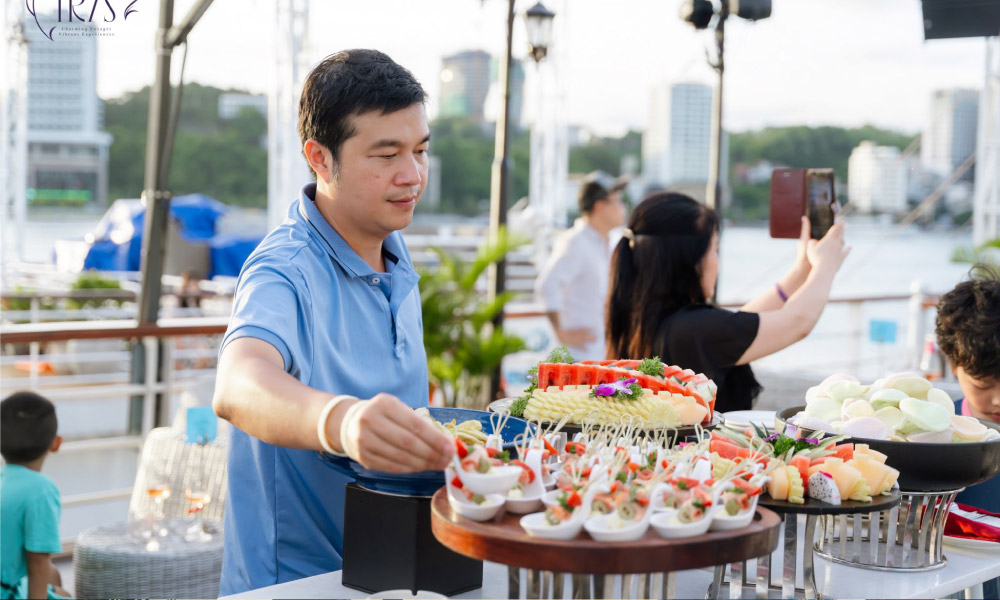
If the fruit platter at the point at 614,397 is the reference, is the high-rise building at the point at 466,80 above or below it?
above

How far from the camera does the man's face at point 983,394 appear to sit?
2316mm

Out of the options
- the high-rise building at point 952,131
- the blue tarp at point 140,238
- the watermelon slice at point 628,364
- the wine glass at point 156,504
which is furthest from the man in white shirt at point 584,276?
the blue tarp at point 140,238

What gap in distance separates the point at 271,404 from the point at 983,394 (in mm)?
1819

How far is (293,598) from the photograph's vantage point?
1.44m

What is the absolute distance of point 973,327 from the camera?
2326 mm

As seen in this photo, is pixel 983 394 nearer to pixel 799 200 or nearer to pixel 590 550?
pixel 799 200

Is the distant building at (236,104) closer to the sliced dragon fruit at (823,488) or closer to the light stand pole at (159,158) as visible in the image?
the light stand pole at (159,158)

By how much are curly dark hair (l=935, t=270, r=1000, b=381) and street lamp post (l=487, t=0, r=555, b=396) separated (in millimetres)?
4148

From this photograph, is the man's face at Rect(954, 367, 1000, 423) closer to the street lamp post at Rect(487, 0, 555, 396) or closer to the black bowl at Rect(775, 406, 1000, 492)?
the black bowl at Rect(775, 406, 1000, 492)

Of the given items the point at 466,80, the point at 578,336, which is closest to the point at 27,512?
the point at 578,336

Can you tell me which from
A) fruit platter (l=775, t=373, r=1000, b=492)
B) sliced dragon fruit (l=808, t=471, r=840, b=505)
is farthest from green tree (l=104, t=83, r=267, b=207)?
sliced dragon fruit (l=808, t=471, r=840, b=505)

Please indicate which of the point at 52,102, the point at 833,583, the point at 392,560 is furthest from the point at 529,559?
the point at 52,102

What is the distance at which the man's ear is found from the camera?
1.69m

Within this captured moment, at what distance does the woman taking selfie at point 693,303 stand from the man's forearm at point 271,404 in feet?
5.37
